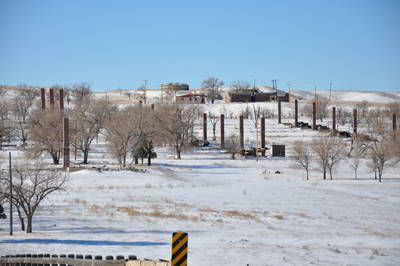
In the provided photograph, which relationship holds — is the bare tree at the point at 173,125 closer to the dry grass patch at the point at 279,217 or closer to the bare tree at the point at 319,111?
the dry grass patch at the point at 279,217

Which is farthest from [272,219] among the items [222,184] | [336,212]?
[222,184]

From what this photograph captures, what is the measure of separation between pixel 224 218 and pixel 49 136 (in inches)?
1007

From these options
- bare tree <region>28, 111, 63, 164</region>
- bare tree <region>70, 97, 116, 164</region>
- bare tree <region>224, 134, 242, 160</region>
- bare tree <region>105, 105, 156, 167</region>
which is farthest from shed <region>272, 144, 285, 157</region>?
bare tree <region>28, 111, 63, 164</region>

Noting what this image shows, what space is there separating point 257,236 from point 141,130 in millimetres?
27824

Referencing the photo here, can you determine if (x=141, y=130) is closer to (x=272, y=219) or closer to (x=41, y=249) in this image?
A: (x=272, y=219)

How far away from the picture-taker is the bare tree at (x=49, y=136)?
4678 cm

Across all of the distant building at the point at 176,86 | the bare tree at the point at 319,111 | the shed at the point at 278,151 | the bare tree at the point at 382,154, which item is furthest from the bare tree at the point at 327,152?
the distant building at the point at 176,86

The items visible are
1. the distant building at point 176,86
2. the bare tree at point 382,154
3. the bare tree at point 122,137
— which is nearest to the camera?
the bare tree at point 382,154

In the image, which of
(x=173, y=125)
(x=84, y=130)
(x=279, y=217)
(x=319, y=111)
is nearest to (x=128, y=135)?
(x=84, y=130)

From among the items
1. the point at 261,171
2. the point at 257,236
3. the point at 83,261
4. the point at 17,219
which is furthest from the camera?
the point at 261,171

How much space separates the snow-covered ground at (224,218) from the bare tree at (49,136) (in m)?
8.51

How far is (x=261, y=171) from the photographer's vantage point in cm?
4650

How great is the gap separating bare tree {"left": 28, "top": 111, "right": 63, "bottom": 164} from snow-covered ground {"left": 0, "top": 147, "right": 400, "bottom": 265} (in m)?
8.51

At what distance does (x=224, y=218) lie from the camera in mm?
25406
